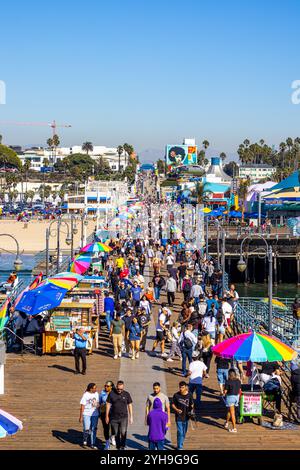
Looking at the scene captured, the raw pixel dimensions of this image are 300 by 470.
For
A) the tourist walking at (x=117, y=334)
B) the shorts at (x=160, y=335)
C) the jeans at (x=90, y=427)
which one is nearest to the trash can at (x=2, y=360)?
the jeans at (x=90, y=427)

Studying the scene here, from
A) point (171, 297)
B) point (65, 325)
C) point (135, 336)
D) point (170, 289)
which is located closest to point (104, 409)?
point (135, 336)

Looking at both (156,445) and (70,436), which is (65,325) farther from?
(156,445)

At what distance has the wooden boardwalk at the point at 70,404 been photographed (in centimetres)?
1223

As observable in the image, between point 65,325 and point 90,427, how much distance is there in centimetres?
643

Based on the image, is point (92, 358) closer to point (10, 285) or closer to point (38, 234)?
point (10, 285)

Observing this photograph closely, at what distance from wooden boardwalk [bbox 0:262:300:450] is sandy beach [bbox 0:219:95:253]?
46308mm

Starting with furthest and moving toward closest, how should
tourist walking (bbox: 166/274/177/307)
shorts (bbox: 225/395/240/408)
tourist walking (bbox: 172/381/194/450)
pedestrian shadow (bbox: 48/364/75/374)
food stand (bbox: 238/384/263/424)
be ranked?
tourist walking (bbox: 166/274/177/307), pedestrian shadow (bbox: 48/364/75/374), food stand (bbox: 238/384/263/424), shorts (bbox: 225/395/240/408), tourist walking (bbox: 172/381/194/450)

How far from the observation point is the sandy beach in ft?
228

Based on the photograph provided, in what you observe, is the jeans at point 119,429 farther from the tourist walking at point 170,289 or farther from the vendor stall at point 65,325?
the tourist walking at point 170,289

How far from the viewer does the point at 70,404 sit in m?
14.3

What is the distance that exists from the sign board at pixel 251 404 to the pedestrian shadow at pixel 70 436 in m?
2.70

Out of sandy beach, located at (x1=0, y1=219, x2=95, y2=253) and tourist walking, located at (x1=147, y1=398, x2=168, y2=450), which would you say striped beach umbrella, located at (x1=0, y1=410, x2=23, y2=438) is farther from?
sandy beach, located at (x1=0, y1=219, x2=95, y2=253)

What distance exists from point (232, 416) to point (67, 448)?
269cm

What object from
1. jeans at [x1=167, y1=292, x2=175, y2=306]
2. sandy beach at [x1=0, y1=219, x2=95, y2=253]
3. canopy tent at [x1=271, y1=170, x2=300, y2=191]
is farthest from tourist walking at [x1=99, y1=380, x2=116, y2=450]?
canopy tent at [x1=271, y1=170, x2=300, y2=191]
